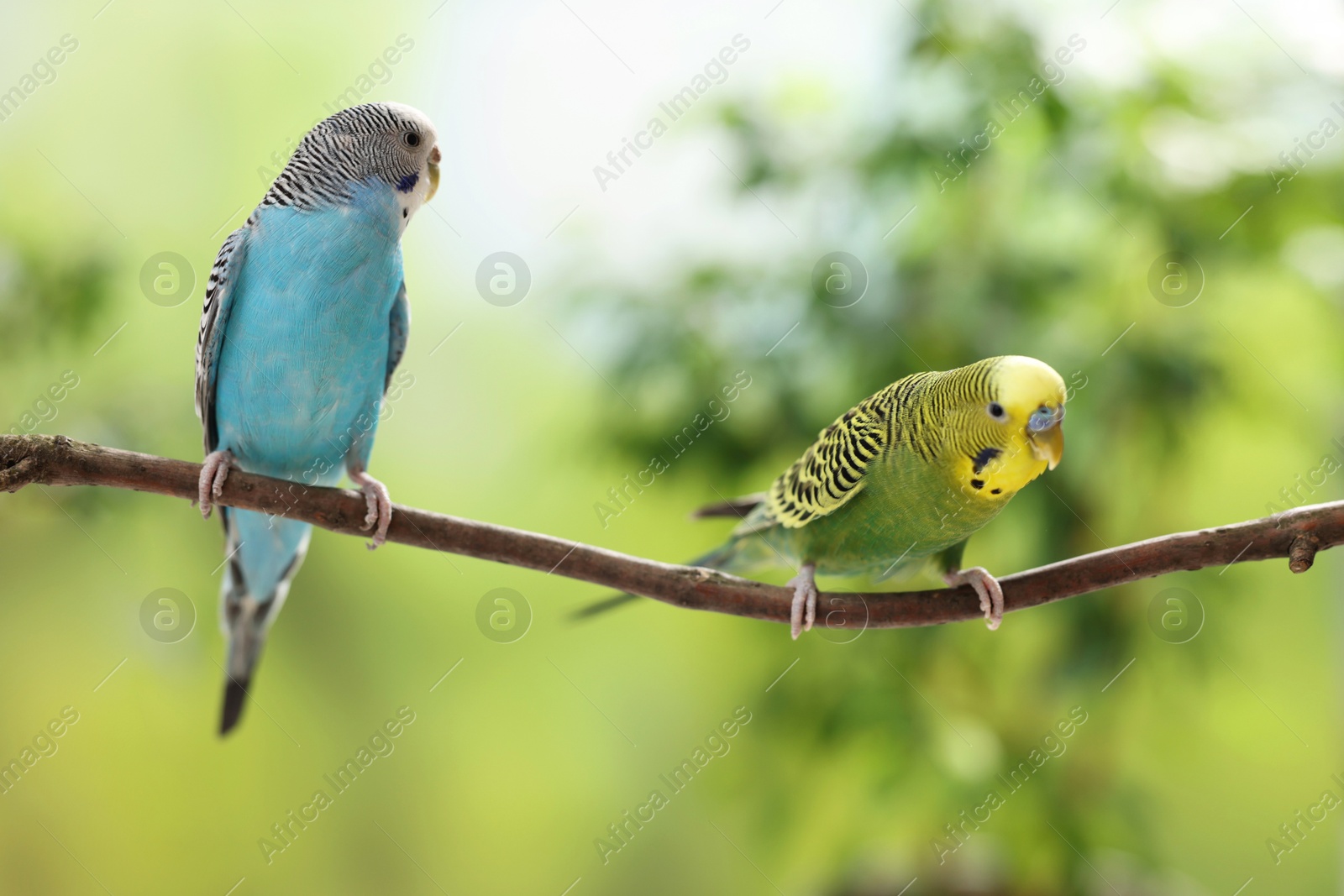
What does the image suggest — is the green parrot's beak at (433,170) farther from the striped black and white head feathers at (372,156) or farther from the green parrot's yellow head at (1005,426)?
the green parrot's yellow head at (1005,426)

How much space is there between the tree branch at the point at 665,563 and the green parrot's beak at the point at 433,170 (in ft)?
1.24

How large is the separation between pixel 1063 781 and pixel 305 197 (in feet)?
7.26

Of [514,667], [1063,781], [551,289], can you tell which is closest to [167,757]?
[514,667]

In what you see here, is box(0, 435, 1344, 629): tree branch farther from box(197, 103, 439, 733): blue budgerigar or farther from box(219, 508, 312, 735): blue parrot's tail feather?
box(219, 508, 312, 735): blue parrot's tail feather

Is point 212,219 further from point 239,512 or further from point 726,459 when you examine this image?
point 726,459

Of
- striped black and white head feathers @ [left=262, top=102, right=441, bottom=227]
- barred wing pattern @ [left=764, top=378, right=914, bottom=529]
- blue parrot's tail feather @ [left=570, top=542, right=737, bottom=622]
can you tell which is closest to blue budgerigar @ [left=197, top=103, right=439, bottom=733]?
striped black and white head feathers @ [left=262, top=102, right=441, bottom=227]

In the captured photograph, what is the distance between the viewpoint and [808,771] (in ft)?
7.80

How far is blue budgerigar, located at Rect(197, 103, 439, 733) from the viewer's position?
107 centimetres

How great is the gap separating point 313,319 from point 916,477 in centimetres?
76

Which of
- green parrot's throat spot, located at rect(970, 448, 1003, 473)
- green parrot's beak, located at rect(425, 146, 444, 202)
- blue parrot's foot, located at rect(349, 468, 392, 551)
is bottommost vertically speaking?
green parrot's throat spot, located at rect(970, 448, 1003, 473)

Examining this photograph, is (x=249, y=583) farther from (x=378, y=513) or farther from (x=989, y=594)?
(x=989, y=594)

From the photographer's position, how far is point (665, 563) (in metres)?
1.07

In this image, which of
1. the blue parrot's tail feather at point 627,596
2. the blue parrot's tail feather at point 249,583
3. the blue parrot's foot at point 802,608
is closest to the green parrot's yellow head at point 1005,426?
the blue parrot's foot at point 802,608

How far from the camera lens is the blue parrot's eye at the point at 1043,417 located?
803 mm
